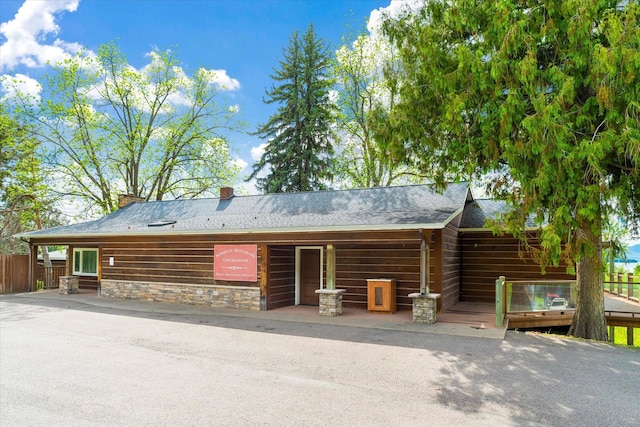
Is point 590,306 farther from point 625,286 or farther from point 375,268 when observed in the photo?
point 625,286

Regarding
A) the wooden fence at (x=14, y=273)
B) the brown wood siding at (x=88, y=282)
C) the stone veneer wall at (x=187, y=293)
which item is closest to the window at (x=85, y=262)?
the brown wood siding at (x=88, y=282)

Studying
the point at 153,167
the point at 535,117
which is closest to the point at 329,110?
the point at 153,167

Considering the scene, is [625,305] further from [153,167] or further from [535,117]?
[153,167]

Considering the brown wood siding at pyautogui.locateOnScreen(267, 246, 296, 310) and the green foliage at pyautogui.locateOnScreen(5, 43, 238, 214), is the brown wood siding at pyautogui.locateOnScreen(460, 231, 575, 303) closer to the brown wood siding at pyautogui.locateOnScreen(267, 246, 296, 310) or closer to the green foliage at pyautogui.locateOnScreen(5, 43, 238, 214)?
the brown wood siding at pyautogui.locateOnScreen(267, 246, 296, 310)

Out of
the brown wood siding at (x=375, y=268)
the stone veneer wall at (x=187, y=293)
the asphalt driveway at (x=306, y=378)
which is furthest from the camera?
the stone veneer wall at (x=187, y=293)

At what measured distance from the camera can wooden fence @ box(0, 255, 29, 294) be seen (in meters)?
16.7

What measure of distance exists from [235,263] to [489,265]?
8.02m

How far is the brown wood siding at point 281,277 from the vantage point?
11766 millimetres

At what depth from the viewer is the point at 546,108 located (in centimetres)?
682

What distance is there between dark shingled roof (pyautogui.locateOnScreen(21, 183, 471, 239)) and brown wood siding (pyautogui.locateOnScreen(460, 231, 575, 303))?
5.58ft

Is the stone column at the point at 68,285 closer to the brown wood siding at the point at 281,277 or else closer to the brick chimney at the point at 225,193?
the brick chimney at the point at 225,193

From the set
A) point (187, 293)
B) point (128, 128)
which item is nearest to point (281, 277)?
point (187, 293)

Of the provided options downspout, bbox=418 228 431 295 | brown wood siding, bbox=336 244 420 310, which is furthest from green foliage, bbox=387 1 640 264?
brown wood siding, bbox=336 244 420 310

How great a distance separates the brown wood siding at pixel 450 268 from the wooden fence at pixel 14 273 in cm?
1678
